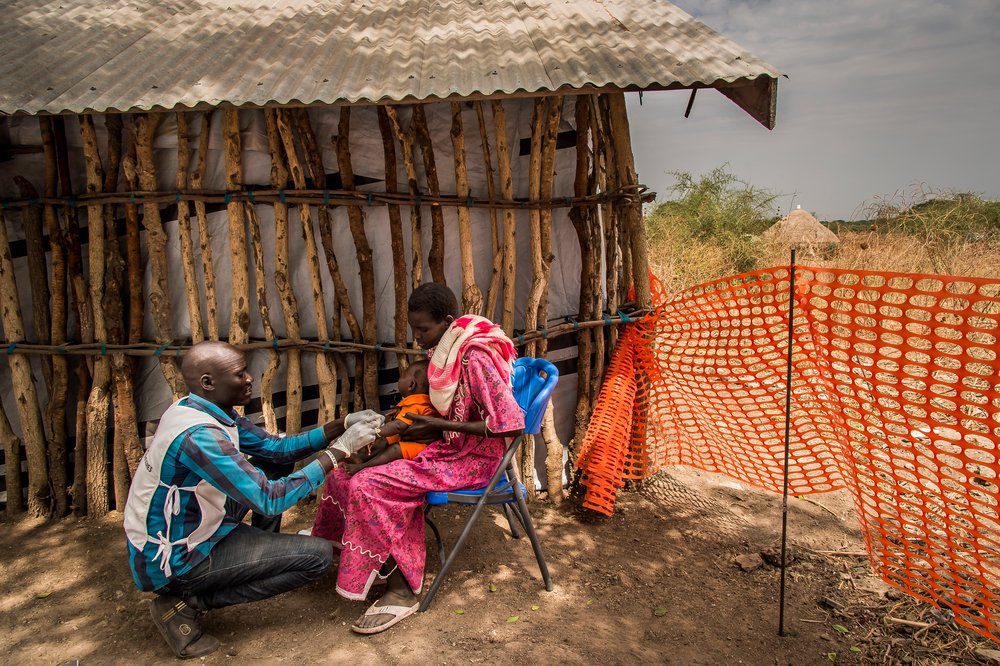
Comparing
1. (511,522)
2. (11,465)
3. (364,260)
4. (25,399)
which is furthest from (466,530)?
(11,465)

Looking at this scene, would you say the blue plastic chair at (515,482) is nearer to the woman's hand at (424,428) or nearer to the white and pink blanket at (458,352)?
the white and pink blanket at (458,352)

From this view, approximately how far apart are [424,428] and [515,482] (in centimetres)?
57

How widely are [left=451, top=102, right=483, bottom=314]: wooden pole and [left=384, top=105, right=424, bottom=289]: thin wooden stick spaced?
268 mm

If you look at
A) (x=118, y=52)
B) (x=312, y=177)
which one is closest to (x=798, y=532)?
(x=312, y=177)

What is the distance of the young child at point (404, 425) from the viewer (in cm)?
Result: 339

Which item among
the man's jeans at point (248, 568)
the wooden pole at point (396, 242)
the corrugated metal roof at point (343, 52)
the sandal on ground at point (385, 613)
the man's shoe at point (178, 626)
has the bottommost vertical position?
the sandal on ground at point (385, 613)

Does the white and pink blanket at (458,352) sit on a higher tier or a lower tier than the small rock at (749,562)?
higher

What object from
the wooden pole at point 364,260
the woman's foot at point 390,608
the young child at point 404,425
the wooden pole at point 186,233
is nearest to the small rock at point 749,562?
the woman's foot at point 390,608

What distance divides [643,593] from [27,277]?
4468 millimetres

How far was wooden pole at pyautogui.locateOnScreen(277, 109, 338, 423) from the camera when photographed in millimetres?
4109

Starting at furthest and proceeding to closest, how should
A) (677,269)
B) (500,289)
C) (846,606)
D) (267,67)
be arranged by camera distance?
(677,269), (500,289), (267,67), (846,606)

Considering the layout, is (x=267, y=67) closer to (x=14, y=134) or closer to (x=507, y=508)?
(x=14, y=134)

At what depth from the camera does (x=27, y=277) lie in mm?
4434

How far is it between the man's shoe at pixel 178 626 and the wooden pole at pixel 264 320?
153 centimetres
